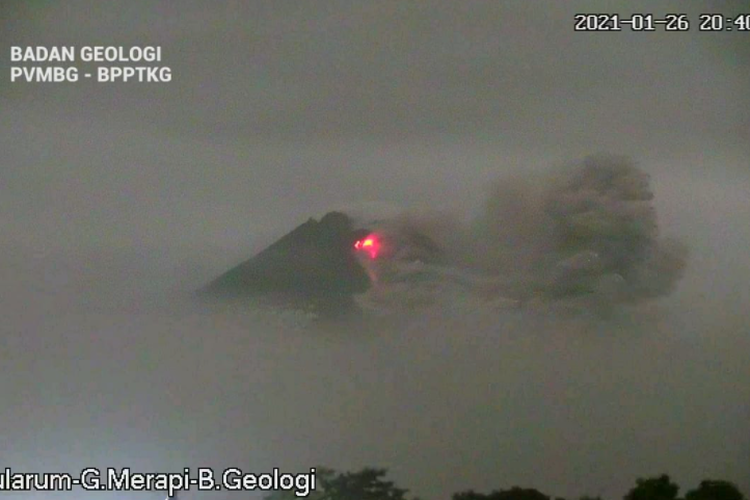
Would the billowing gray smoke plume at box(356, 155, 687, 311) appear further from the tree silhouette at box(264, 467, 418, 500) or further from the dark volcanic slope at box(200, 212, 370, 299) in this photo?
the tree silhouette at box(264, 467, 418, 500)

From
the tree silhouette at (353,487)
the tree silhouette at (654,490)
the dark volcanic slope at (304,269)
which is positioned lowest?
the tree silhouette at (654,490)

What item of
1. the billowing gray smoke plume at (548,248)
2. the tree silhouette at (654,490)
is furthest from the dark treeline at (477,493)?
the billowing gray smoke plume at (548,248)

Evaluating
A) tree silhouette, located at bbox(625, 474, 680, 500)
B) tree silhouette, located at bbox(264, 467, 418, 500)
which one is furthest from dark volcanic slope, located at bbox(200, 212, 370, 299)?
tree silhouette, located at bbox(625, 474, 680, 500)

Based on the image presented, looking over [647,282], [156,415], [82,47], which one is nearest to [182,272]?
[156,415]

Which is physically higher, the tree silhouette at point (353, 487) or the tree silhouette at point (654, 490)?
the tree silhouette at point (353, 487)

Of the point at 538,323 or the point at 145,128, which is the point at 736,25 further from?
the point at 145,128

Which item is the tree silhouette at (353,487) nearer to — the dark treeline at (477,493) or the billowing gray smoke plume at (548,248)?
the dark treeline at (477,493)
